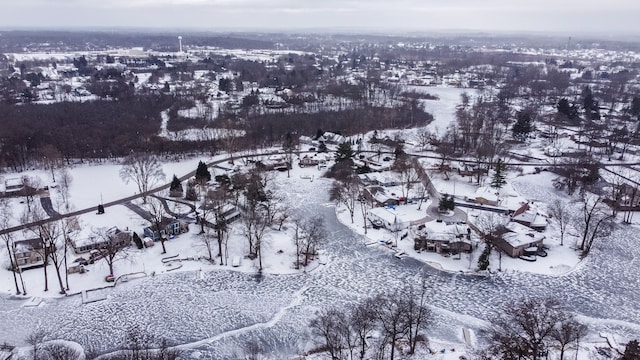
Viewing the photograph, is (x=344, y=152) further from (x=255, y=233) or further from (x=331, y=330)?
(x=331, y=330)

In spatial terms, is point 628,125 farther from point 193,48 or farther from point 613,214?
point 193,48

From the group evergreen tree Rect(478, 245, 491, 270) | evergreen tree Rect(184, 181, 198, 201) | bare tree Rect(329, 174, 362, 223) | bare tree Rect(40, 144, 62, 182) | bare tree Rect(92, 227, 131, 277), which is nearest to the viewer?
evergreen tree Rect(478, 245, 491, 270)

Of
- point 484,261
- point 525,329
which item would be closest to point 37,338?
point 525,329

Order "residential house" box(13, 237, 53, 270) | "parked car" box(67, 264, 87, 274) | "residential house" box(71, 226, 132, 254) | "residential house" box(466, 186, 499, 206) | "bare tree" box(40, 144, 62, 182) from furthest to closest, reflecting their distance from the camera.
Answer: "bare tree" box(40, 144, 62, 182) → "residential house" box(466, 186, 499, 206) → "residential house" box(71, 226, 132, 254) → "residential house" box(13, 237, 53, 270) → "parked car" box(67, 264, 87, 274)

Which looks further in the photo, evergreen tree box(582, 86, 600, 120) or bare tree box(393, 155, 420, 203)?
evergreen tree box(582, 86, 600, 120)

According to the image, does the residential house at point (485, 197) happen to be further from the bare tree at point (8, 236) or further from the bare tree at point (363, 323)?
the bare tree at point (8, 236)

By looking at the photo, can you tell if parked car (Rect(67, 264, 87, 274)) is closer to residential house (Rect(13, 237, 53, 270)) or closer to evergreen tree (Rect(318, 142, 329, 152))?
residential house (Rect(13, 237, 53, 270))

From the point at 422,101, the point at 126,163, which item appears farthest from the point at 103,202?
the point at 422,101

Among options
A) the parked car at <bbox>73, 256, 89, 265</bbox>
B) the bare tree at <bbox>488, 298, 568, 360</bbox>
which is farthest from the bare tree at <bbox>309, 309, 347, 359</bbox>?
the parked car at <bbox>73, 256, 89, 265</bbox>
